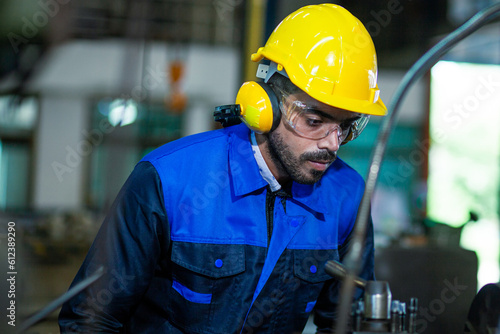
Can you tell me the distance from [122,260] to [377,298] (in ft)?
2.07

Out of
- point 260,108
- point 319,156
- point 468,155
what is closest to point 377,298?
point 319,156

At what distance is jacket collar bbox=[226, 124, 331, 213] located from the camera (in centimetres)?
148

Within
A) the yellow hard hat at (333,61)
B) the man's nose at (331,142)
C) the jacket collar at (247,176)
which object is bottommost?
the jacket collar at (247,176)

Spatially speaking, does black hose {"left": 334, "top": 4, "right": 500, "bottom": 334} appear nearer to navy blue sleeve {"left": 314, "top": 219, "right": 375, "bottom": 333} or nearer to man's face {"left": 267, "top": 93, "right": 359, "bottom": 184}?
man's face {"left": 267, "top": 93, "right": 359, "bottom": 184}

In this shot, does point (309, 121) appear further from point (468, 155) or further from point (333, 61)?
point (468, 155)

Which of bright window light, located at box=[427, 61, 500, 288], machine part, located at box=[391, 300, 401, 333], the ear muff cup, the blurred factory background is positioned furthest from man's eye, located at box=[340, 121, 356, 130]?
bright window light, located at box=[427, 61, 500, 288]

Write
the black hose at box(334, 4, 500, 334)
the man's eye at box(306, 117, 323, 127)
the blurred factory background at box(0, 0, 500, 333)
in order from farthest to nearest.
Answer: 1. the blurred factory background at box(0, 0, 500, 333)
2. the man's eye at box(306, 117, 323, 127)
3. the black hose at box(334, 4, 500, 334)

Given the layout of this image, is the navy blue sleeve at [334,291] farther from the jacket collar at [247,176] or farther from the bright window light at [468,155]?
the bright window light at [468,155]

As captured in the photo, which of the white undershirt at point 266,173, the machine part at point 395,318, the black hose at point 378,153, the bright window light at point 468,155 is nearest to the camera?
the black hose at point 378,153

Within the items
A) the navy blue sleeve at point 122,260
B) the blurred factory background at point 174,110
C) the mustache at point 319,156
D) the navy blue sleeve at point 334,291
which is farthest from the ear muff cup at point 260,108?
the blurred factory background at point 174,110

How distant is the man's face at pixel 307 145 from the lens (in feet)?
4.63

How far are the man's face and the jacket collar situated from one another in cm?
9

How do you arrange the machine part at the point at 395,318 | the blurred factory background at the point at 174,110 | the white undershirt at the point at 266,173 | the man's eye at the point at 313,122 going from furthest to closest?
1. the blurred factory background at the point at 174,110
2. the white undershirt at the point at 266,173
3. the man's eye at the point at 313,122
4. the machine part at the point at 395,318

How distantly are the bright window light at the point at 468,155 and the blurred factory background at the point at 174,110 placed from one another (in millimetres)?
20
